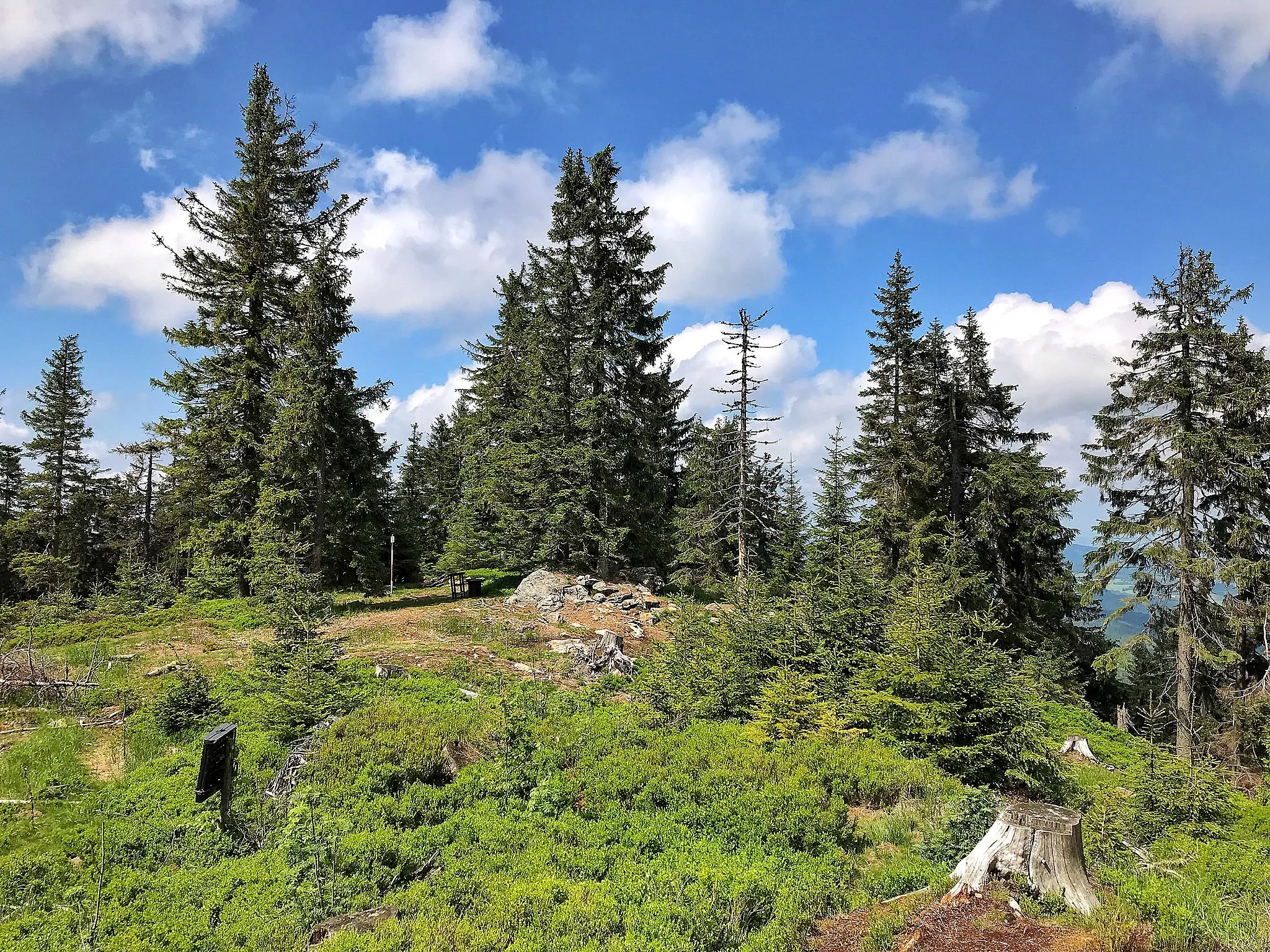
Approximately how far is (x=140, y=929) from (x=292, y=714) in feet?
15.8

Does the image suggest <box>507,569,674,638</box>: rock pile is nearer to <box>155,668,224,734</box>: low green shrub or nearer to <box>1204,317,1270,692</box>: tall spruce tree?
<box>155,668,224,734</box>: low green shrub

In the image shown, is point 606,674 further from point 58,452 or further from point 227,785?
point 58,452

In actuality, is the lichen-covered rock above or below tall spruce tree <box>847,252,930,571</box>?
below

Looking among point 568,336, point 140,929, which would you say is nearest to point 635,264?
point 568,336

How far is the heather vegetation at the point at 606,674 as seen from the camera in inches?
233

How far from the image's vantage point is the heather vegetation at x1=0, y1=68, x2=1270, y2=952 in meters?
5.93

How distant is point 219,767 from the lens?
7.38 m

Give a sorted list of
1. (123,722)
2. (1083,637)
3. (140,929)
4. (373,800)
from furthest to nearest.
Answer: (1083,637) < (123,722) < (373,800) < (140,929)

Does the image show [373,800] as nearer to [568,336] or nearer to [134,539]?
[568,336]

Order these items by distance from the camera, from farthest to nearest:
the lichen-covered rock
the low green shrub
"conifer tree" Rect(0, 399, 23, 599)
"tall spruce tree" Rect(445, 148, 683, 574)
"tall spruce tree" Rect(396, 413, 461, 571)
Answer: "tall spruce tree" Rect(396, 413, 461, 571), "conifer tree" Rect(0, 399, 23, 599), "tall spruce tree" Rect(445, 148, 683, 574), the lichen-covered rock, the low green shrub

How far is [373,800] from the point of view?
760 centimetres

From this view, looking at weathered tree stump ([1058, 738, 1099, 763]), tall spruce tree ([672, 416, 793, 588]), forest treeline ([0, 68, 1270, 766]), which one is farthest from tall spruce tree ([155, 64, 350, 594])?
weathered tree stump ([1058, 738, 1099, 763])

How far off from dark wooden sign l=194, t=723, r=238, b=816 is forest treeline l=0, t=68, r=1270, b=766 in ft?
13.2

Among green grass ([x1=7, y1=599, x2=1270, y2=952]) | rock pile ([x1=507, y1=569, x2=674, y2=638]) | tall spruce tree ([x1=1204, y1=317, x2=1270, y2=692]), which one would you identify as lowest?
green grass ([x1=7, y1=599, x2=1270, y2=952])
